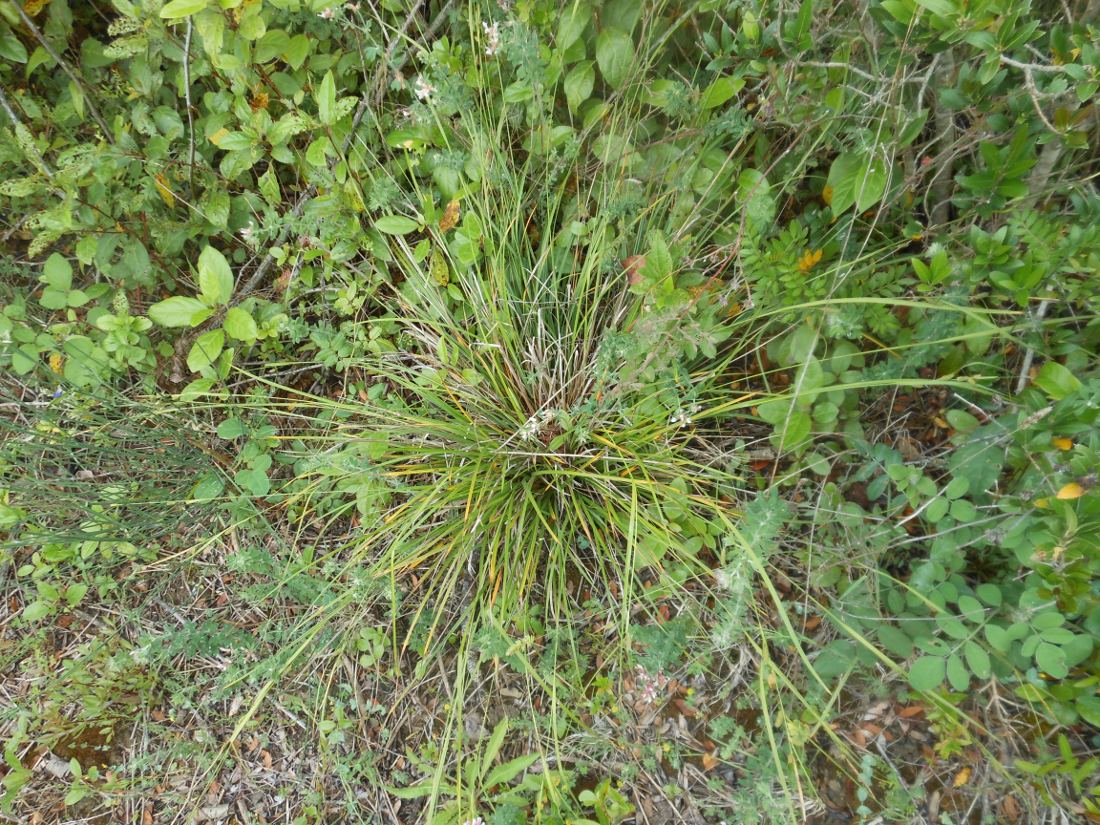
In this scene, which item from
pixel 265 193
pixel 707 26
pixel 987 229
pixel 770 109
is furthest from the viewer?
pixel 265 193

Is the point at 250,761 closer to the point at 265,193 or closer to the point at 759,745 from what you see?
the point at 759,745

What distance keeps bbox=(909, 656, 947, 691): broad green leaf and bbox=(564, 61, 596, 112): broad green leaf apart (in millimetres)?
1489

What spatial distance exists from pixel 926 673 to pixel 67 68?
2.69 metres

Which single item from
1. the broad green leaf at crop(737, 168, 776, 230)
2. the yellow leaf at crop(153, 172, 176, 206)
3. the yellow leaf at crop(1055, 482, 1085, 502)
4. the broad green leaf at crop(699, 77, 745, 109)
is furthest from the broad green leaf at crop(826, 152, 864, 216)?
the yellow leaf at crop(153, 172, 176, 206)

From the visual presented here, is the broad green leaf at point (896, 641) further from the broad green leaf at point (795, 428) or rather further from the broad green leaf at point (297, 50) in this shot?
the broad green leaf at point (297, 50)

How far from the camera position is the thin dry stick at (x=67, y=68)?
5.62 feet

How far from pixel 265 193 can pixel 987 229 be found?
78.2 inches

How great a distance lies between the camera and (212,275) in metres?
1.76

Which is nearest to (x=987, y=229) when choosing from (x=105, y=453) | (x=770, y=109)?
(x=770, y=109)

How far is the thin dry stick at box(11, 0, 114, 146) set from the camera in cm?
171

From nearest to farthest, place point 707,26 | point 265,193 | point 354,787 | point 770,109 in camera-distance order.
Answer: point 770,109 < point 707,26 < point 354,787 < point 265,193

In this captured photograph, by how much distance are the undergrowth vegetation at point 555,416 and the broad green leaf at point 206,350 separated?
0.01 m

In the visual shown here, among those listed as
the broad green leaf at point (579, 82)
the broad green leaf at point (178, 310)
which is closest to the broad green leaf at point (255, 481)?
the broad green leaf at point (178, 310)

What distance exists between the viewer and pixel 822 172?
1708 millimetres
